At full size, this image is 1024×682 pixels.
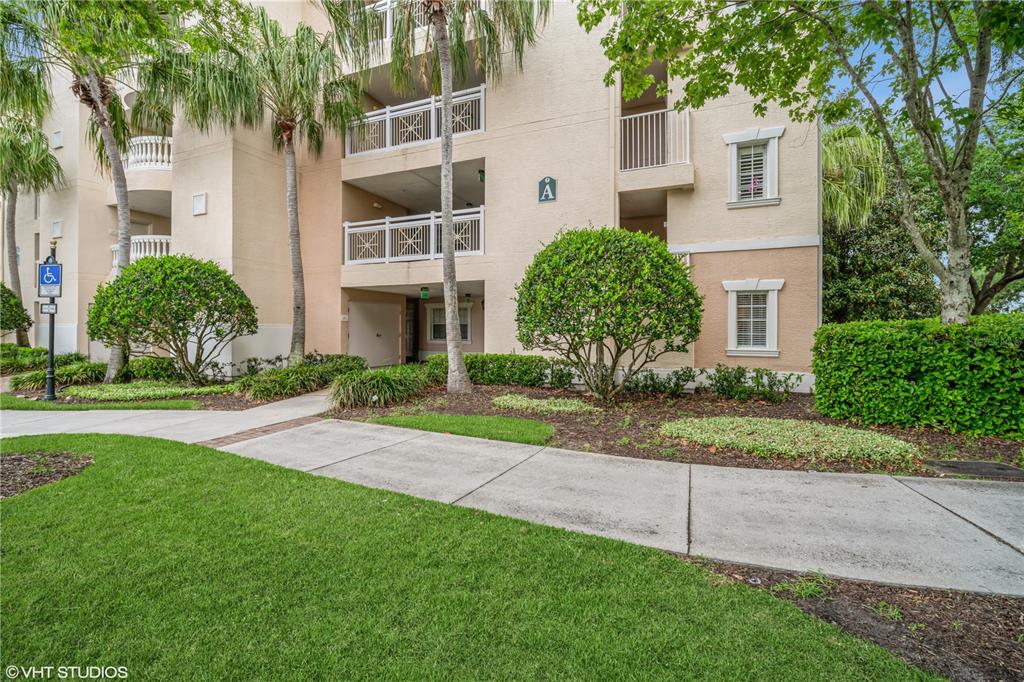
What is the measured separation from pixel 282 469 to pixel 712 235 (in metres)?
9.67

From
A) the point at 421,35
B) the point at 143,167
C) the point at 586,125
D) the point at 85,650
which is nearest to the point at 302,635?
the point at 85,650

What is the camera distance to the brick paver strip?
20.5 ft

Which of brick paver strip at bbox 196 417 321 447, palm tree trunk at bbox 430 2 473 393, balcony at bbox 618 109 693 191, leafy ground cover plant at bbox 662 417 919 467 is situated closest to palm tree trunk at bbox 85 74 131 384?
brick paver strip at bbox 196 417 321 447

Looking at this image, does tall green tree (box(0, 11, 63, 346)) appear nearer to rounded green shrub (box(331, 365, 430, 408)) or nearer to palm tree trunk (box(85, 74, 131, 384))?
palm tree trunk (box(85, 74, 131, 384))

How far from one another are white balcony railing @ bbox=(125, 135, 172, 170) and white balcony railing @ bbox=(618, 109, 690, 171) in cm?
1405

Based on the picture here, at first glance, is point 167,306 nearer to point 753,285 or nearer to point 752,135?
point 753,285

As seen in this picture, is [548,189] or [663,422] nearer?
[663,422]

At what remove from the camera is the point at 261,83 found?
11555 mm

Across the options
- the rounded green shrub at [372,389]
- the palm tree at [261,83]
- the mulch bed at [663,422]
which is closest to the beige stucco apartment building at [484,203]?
the palm tree at [261,83]

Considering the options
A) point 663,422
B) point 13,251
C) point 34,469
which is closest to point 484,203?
point 663,422

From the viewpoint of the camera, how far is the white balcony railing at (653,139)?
10.5m

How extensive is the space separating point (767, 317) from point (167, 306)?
13461 millimetres

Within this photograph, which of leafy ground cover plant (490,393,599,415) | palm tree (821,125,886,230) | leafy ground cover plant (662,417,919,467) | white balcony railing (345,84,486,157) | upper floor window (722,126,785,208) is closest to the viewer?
leafy ground cover plant (662,417,919,467)

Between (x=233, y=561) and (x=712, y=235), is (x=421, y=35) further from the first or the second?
(x=233, y=561)
